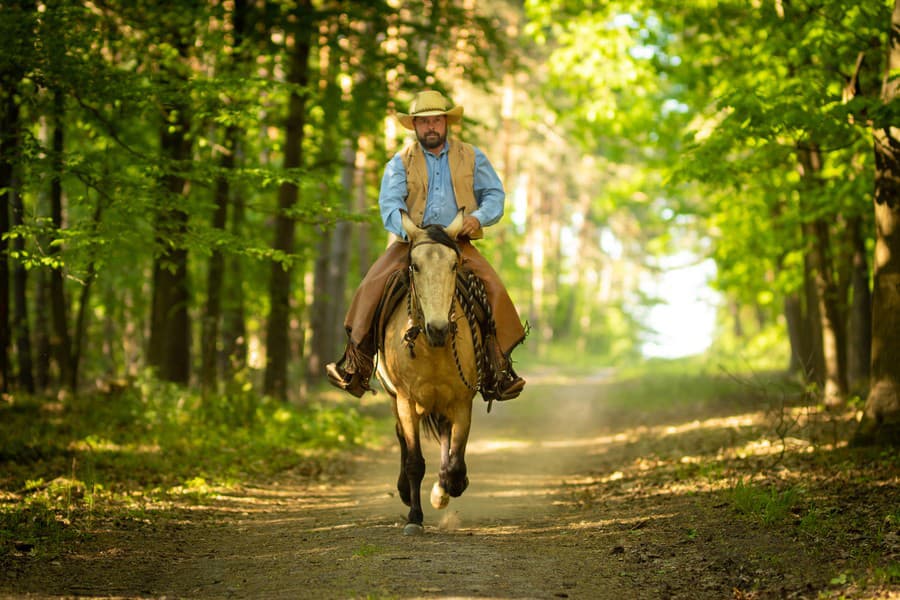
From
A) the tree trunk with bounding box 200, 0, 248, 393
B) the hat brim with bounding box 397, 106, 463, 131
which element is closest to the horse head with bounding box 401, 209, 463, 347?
the hat brim with bounding box 397, 106, 463, 131

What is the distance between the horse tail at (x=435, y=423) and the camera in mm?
8820

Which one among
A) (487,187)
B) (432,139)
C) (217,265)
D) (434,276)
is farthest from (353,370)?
(217,265)

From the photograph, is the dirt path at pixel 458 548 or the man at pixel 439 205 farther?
the man at pixel 439 205

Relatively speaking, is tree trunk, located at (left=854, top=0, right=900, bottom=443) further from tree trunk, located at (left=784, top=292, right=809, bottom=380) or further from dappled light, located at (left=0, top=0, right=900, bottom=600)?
tree trunk, located at (left=784, top=292, right=809, bottom=380)

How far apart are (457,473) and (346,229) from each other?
→ 15.9m

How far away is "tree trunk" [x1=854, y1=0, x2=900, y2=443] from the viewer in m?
10.4

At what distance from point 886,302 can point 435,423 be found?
5090 millimetres

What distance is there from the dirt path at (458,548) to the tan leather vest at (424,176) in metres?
2.90

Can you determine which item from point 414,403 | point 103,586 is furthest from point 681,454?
point 103,586

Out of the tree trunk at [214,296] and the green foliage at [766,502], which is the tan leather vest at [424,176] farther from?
the tree trunk at [214,296]

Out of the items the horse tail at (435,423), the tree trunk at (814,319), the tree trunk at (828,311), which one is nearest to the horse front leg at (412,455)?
the horse tail at (435,423)

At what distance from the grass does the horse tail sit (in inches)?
112

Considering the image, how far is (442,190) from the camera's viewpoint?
9.05 metres

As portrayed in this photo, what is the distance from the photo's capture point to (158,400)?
15.0m
